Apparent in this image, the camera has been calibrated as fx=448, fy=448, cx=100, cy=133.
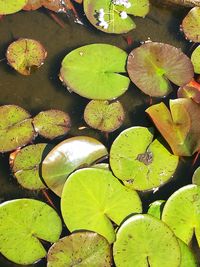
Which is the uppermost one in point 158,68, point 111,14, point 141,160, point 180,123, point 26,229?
point 111,14

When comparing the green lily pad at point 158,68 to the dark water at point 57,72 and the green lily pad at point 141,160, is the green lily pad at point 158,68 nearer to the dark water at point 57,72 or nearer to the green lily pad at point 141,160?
the dark water at point 57,72

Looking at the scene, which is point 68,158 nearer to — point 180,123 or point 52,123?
point 52,123

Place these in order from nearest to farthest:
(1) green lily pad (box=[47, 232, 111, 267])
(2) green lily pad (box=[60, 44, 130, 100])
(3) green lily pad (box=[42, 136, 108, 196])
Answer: (1) green lily pad (box=[47, 232, 111, 267]), (3) green lily pad (box=[42, 136, 108, 196]), (2) green lily pad (box=[60, 44, 130, 100])

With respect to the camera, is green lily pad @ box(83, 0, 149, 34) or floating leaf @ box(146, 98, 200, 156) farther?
green lily pad @ box(83, 0, 149, 34)

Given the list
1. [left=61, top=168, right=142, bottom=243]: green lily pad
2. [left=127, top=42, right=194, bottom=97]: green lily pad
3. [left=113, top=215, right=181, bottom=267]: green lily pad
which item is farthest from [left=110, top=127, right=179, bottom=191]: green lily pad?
[left=127, top=42, right=194, bottom=97]: green lily pad

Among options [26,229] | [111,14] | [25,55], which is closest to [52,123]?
[25,55]

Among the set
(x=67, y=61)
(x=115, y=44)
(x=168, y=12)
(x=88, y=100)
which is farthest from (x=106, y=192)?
(x=168, y=12)

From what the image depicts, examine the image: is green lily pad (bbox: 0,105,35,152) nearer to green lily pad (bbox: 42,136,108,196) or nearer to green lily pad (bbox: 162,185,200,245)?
green lily pad (bbox: 42,136,108,196)
